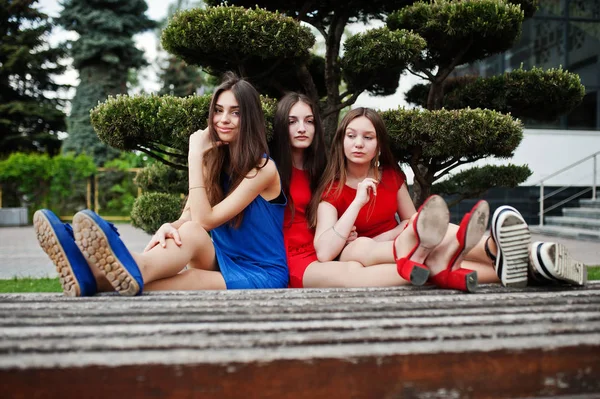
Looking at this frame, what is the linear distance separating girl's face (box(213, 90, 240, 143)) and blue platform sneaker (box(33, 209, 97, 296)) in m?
0.88

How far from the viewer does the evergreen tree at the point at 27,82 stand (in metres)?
18.3

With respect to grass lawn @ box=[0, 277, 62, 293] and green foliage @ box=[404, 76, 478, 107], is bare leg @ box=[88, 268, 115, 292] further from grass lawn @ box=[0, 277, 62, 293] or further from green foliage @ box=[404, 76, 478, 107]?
green foliage @ box=[404, 76, 478, 107]

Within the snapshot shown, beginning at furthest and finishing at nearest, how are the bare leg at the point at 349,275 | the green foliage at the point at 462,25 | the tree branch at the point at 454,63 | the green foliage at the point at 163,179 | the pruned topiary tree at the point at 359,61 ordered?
the green foliage at the point at 163,179, the tree branch at the point at 454,63, the green foliage at the point at 462,25, the pruned topiary tree at the point at 359,61, the bare leg at the point at 349,275

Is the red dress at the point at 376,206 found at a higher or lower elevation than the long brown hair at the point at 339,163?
lower

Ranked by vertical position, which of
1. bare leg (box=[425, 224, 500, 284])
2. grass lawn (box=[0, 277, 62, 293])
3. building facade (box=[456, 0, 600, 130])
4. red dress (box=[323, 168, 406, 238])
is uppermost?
building facade (box=[456, 0, 600, 130])

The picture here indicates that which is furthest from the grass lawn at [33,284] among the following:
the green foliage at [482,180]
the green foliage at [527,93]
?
the green foliage at [527,93]

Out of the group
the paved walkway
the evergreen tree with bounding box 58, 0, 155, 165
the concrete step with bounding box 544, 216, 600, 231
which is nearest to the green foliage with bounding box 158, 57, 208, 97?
the evergreen tree with bounding box 58, 0, 155, 165

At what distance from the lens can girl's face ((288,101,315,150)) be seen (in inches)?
110

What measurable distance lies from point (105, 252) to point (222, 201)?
2.06 ft

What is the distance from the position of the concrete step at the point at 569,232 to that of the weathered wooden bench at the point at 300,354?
312 inches

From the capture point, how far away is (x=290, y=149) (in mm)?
2803

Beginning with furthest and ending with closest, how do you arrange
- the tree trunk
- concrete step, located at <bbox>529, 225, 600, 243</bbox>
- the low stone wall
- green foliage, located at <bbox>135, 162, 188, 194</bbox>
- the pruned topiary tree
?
the low stone wall < concrete step, located at <bbox>529, 225, 600, 243</bbox> < green foliage, located at <bbox>135, 162, 188, 194</bbox> < the tree trunk < the pruned topiary tree

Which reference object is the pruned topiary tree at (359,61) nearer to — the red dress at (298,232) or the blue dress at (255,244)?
the red dress at (298,232)

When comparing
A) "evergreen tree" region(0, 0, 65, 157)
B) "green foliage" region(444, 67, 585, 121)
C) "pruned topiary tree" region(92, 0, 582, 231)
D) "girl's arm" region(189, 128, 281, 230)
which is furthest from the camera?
"evergreen tree" region(0, 0, 65, 157)
